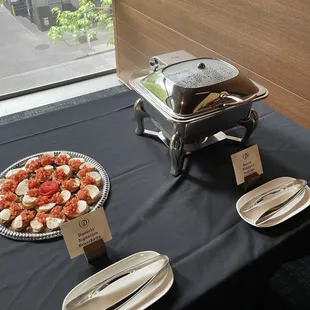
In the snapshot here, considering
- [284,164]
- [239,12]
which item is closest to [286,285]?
[284,164]

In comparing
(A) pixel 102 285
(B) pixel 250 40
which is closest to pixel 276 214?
(A) pixel 102 285

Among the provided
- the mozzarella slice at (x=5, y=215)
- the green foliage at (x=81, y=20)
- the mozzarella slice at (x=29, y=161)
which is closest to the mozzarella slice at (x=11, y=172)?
the mozzarella slice at (x=29, y=161)

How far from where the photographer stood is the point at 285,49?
45.6 inches

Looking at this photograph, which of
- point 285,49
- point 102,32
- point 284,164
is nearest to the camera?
point 284,164

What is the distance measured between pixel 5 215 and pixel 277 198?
63 cm

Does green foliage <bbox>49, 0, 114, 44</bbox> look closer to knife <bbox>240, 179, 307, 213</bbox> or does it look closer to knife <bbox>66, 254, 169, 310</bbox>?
knife <bbox>240, 179, 307, 213</bbox>

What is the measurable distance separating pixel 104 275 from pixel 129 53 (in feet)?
6.25

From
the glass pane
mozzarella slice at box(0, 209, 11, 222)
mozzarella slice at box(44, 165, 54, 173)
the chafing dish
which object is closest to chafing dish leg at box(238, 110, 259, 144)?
the chafing dish

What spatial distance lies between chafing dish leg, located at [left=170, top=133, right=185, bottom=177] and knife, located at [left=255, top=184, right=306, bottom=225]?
0.80ft

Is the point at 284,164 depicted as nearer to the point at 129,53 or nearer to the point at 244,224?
the point at 244,224

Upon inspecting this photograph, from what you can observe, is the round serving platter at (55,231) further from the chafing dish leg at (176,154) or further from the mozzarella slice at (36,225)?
the chafing dish leg at (176,154)

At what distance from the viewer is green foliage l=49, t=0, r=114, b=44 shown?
2.31m

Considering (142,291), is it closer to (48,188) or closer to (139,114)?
(48,188)

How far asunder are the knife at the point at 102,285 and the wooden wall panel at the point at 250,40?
2.84ft
